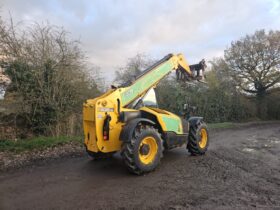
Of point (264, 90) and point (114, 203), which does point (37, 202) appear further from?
point (264, 90)

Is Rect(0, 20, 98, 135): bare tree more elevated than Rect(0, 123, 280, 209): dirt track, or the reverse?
Rect(0, 20, 98, 135): bare tree

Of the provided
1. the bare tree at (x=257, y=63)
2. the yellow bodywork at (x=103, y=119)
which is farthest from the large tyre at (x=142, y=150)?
the bare tree at (x=257, y=63)

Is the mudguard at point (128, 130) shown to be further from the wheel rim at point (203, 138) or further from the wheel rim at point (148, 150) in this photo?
the wheel rim at point (203, 138)

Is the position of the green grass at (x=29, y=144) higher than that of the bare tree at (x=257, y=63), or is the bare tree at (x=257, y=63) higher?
the bare tree at (x=257, y=63)

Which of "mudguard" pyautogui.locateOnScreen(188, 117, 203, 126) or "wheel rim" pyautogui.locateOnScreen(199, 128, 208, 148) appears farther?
"wheel rim" pyautogui.locateOnScreen(199, 128, 208, 148)

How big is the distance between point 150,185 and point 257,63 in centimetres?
2398

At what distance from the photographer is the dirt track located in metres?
3.82

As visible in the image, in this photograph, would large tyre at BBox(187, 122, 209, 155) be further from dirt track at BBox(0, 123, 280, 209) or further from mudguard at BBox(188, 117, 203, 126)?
dirt track at BBox(0, 123, 280, 209)

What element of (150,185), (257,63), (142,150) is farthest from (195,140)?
(257,63)

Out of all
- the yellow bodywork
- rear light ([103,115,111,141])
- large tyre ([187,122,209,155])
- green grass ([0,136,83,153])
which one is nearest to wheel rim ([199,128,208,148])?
large tyre ([187,122,209,155])

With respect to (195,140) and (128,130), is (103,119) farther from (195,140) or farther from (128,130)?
(195,140)

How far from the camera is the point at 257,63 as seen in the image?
81.7ft

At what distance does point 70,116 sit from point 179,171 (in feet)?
19.9

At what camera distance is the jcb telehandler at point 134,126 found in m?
5.14
